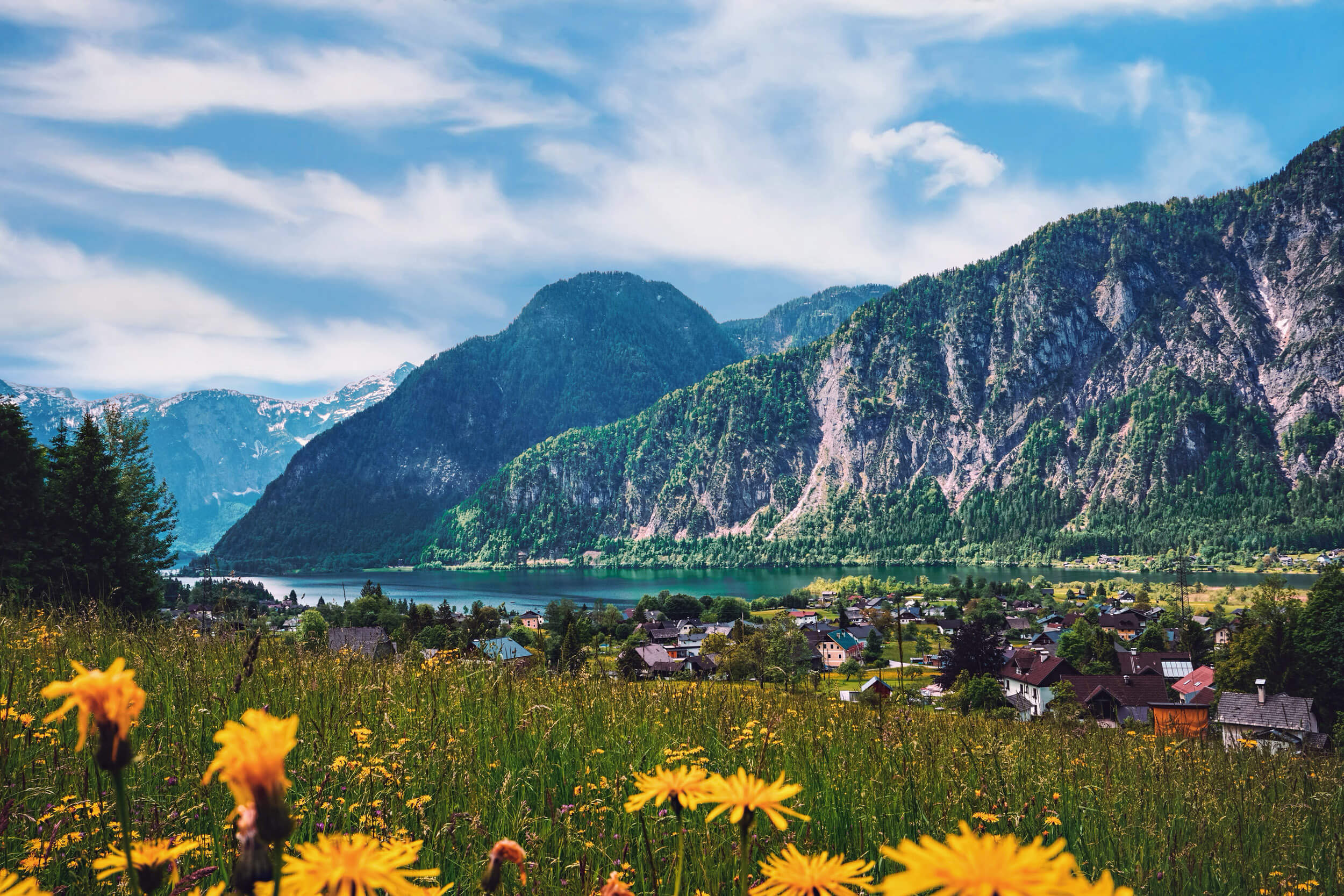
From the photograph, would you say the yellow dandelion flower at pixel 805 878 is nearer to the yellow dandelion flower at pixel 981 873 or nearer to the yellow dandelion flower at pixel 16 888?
the yellow dandelion flower at pixel 981 873

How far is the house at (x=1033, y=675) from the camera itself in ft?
147

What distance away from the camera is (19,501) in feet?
61.4

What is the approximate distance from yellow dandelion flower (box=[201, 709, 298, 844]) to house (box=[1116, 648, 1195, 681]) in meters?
55.9

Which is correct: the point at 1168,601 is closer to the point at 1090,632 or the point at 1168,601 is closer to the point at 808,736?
the point at 1090,632

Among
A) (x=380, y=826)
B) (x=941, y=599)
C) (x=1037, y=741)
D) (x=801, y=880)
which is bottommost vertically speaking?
(x=941, y=599)

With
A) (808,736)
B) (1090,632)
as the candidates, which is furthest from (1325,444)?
(808,736)

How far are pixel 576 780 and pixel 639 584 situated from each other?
166m

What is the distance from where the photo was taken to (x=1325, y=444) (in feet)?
644

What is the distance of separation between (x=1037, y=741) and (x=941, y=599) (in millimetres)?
114163

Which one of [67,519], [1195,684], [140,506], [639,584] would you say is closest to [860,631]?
[1195,684]

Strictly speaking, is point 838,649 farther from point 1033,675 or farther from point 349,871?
point 349,871

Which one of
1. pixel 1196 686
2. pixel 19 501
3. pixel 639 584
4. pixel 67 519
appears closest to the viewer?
pixel 19 501

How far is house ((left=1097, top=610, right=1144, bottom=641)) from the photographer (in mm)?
78250

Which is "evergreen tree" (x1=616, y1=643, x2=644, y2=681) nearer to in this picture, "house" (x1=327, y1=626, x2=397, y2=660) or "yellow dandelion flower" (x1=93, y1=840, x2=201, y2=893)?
"house" (x1=327, y1=626, x2=397, y2=660)
